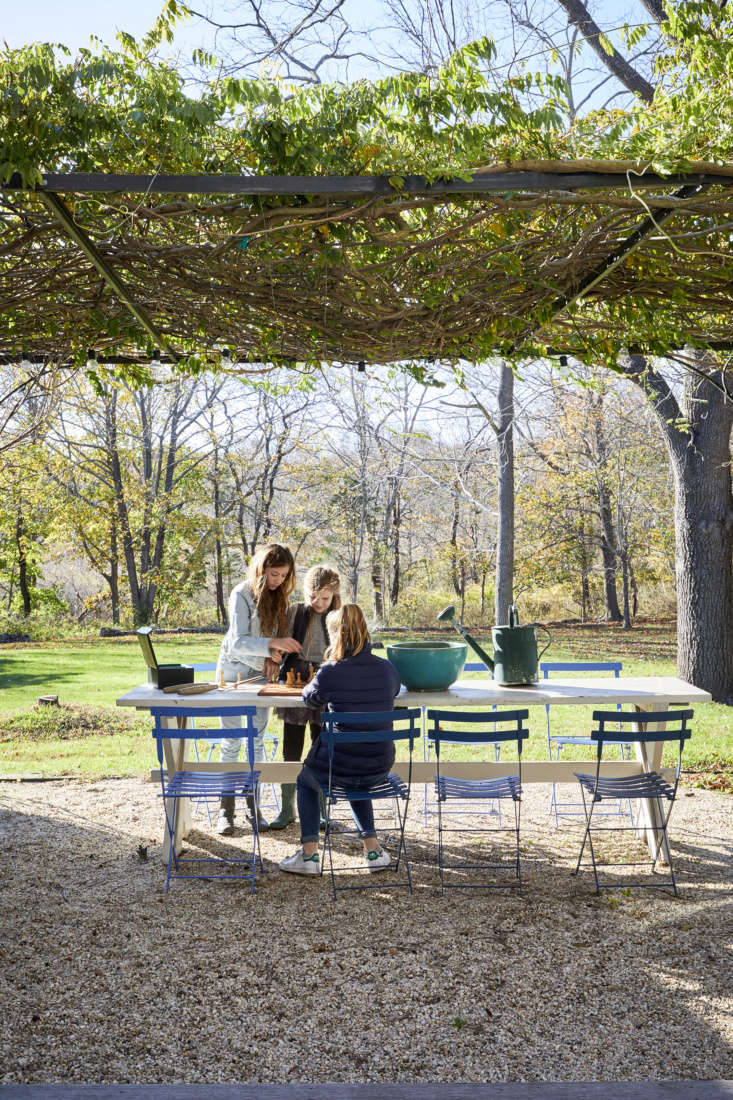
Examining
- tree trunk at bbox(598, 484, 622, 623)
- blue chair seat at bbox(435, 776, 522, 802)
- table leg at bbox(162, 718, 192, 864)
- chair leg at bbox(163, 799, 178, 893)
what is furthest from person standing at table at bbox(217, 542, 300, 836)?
tree trunk at bbox(598, 484, 622, 623)

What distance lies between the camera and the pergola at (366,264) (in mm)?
3017

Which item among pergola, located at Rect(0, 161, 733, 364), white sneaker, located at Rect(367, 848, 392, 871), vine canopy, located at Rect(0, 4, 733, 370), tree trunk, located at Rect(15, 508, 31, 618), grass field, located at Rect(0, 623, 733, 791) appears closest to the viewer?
vine canopy, located at Rect(0, 4, 733, 370)

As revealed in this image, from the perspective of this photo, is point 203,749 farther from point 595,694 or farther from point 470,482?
point 470,482

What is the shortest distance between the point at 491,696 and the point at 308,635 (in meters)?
1.07

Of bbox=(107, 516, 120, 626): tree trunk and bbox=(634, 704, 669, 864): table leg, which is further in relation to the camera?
bbox=(107, 516, 120, 626): tree trunk

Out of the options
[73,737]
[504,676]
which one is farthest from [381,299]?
[73,737]

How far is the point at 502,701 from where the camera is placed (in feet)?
13.8

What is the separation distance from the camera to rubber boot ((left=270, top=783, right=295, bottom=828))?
495 centimetres

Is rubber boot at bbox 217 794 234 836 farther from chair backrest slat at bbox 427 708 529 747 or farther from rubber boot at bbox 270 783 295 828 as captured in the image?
chair backrest slat at bbox 427 708 529 747

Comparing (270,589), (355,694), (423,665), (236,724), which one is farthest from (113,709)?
(355,694)

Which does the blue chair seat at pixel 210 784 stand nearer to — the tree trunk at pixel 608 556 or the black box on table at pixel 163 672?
the black box on table at pixel 163 672

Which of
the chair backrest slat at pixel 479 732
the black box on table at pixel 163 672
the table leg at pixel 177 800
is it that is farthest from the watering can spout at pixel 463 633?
the table leg at pixel 177 800

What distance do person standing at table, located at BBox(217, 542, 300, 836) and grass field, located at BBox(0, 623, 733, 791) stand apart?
2.28 meters

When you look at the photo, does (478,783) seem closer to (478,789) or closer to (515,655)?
(478,789)
